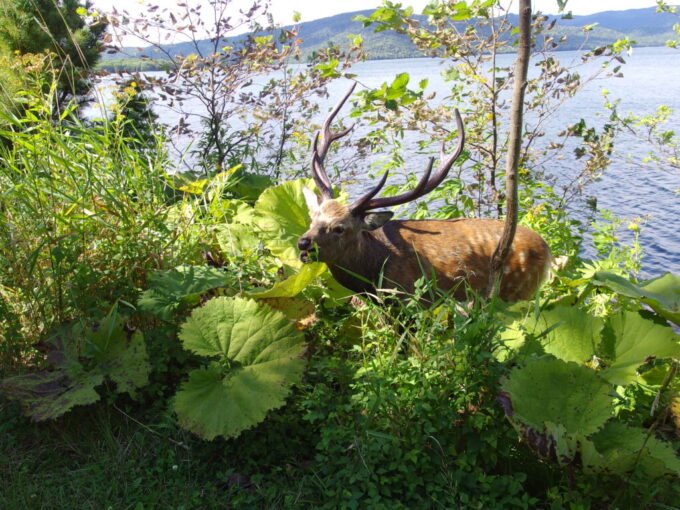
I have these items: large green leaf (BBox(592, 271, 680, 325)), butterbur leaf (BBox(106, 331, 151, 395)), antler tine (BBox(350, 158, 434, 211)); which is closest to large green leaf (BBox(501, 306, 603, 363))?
large green leaf (BBox(592, 271, 680, 325))

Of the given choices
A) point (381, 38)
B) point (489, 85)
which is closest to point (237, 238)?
point (489, 85)

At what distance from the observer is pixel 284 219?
4391 millimetres

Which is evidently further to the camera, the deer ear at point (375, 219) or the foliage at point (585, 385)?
the deer ear at point (375, 219)

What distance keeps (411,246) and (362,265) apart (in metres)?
0.42

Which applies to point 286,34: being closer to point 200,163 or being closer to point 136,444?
point 200,163

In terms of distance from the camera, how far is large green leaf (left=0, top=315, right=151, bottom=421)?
9.34 ft

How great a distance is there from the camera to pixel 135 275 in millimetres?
3678

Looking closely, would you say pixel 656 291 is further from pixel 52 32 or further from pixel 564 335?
pixel 52 32

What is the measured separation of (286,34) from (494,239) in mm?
3139

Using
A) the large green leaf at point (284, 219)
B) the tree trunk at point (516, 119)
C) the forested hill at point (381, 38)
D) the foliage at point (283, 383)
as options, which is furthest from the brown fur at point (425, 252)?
the forested hill at point (381, 38)

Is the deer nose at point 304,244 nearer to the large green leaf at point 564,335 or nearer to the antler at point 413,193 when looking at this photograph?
the antler at point 413,193

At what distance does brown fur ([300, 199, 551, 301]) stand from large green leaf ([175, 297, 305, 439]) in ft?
3.33

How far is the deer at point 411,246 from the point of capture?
4.00 m

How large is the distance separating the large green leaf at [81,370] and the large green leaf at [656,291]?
249cm
